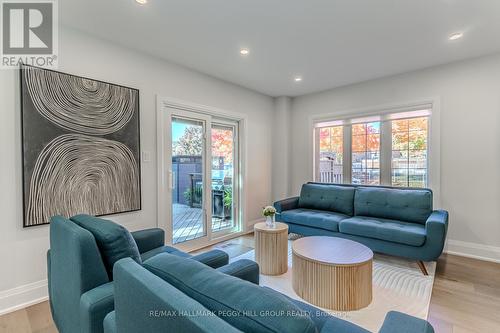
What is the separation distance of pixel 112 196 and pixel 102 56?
1.55 metres

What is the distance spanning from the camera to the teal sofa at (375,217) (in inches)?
109

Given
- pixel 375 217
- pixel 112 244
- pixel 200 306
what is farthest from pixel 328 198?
pixel 200 306

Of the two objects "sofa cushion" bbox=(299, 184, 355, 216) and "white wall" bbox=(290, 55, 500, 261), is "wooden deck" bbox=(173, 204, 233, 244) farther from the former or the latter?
"white wall" bbox=(290, 55, 500, 261)

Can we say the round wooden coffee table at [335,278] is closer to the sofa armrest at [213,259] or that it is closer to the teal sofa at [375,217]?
the sofa armrest at [213,259]

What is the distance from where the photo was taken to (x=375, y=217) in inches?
141

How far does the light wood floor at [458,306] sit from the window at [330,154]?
208cm

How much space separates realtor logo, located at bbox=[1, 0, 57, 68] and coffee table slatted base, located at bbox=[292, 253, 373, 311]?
312 centimetres

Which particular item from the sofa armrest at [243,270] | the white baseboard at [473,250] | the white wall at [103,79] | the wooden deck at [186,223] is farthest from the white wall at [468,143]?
the wooden deck at [186,223]

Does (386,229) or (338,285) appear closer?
(338,285)

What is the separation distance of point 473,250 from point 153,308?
415 cm

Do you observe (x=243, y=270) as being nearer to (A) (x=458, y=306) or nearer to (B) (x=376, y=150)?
(A) (x=458, y=306)

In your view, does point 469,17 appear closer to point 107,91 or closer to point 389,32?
point 389,32

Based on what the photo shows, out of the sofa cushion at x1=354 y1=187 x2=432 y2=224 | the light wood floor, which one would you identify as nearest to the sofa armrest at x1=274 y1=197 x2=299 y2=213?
the sofa cushion at x1=354 y1=187 x2=432 y2=224

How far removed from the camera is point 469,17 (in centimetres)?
235
